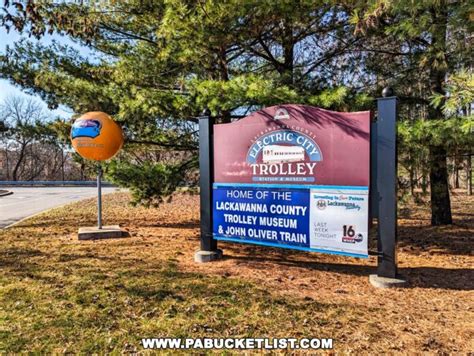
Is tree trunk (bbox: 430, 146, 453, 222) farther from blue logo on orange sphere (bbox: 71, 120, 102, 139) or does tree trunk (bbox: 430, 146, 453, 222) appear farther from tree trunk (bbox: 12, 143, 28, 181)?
tree trunk (bbox: 12, 143, 28, 181)

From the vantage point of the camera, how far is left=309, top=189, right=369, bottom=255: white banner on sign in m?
4.62

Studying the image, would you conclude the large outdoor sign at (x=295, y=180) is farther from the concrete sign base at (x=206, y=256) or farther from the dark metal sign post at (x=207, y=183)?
the concrete sign base at (x=206, y=256)

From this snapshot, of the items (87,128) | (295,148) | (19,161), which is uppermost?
(19,161)

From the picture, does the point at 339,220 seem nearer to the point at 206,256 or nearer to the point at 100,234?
the point at 206,256

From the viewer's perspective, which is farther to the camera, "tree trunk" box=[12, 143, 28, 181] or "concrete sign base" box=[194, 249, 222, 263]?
"tree trunk" box=[12, 143, 28, 181]

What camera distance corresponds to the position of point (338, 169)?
15.7ft

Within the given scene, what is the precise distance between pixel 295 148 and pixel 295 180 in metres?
0.45

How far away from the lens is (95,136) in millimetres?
Result: 7102

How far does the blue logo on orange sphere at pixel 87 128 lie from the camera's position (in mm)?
7102

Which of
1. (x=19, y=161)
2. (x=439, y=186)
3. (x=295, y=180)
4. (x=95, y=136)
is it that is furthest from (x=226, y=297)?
(x=19, y=161)

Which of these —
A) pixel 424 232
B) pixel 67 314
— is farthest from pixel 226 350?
pixel 424 232

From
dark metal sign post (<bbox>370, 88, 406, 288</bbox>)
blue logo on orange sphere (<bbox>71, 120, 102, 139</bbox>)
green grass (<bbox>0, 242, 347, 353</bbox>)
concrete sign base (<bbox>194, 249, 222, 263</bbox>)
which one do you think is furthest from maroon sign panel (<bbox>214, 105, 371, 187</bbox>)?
blue logo on orange sphere (<bbox>71, 120, 102, 139</bbox>)

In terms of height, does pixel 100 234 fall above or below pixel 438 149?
below

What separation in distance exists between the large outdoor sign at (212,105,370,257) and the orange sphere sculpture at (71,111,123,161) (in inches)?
100.0
